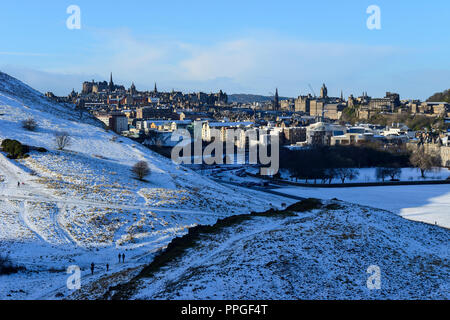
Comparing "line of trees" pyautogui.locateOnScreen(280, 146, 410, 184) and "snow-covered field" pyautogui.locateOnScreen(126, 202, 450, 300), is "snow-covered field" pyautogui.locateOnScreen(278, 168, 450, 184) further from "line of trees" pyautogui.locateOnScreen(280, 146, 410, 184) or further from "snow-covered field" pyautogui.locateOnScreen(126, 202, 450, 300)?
"snow-covered field" pyautogui.locateOnScreen(126, 202, 450, 300)

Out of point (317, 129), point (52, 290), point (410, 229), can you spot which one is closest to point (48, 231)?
point (52, 290)

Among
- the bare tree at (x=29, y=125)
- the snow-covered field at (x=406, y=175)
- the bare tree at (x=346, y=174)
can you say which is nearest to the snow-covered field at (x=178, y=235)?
the bare tree at (x=29, y=125)

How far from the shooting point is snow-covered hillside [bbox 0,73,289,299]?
2095cm

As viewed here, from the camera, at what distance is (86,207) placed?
94.7ft

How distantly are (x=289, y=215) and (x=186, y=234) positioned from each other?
898cm

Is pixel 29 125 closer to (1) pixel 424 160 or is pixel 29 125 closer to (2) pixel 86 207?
(2) pixel 86 207

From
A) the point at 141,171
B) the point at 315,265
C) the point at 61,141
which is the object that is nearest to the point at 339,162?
the point at 141,171

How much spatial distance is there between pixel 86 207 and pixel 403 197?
3844 cm

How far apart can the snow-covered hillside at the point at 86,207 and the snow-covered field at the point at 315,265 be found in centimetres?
441

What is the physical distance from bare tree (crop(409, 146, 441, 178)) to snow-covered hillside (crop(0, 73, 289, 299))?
39010 mm

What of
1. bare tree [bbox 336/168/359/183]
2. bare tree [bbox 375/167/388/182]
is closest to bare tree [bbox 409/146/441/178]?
bare tree [bbox 375/167/388/182]

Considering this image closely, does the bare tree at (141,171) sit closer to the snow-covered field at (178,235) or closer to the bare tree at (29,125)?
the snow-covered field at (178,235)

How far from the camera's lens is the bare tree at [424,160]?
250ft

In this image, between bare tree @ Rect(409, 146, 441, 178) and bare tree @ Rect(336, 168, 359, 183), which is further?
bare tree @ Rect(409, 146, 441, 178)
